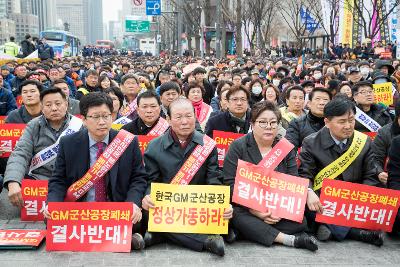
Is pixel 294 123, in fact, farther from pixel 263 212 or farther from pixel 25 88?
pixel 25 88

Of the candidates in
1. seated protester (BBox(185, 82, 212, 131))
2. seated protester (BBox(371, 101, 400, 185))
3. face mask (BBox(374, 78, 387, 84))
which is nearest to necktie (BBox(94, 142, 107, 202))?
seated protester (BBox(371, 101, 400, 185))

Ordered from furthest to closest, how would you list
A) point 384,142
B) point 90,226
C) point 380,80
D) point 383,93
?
point 380,80 < point 383,93 < point 384,142 < point 90,226

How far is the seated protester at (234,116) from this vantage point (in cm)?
694

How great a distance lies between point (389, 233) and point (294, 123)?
1993 mm

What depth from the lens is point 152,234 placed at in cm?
511

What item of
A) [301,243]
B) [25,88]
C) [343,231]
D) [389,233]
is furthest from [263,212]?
[25,88]

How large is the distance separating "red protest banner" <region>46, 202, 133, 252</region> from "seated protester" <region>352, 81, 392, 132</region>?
409 cm

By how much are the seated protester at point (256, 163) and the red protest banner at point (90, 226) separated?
3.87 feet

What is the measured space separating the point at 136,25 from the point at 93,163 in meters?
53.5

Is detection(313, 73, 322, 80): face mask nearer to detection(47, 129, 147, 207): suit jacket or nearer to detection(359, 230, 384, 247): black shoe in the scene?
detection(359, 230, 384, 247): black shoe

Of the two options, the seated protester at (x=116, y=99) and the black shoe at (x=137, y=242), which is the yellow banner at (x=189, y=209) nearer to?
the black shoe at (x=137, y=242)

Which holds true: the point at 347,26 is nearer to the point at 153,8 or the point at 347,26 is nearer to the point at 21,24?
the point at 153,8

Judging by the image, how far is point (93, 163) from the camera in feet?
16.9

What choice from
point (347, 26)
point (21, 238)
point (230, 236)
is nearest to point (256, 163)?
point (230, 236)
